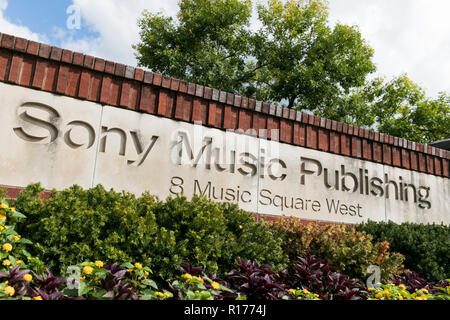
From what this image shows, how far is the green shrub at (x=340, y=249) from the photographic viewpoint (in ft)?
13.0

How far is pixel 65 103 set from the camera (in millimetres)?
4207

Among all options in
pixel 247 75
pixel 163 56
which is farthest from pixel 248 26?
pixel 163 56

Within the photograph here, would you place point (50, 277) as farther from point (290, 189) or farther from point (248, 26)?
point (248, 26)

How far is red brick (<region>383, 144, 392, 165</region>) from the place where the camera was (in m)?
6.66

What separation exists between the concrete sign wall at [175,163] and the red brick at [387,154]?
0.55 feet

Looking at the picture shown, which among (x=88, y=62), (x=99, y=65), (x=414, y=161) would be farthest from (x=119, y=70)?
(x=414, y=161)

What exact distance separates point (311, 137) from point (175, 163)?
94.5 inches

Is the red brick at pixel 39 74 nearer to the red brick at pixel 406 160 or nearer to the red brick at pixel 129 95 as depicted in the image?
the red brick at pixel 129 95

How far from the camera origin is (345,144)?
6246 millimetres

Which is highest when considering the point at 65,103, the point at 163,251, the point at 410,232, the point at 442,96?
the point at 442,96

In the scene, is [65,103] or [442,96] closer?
[65,103]

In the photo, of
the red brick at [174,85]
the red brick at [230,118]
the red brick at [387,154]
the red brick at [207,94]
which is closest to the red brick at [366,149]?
the red brick at [387,154]

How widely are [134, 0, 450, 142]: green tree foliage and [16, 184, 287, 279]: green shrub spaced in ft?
47.2
